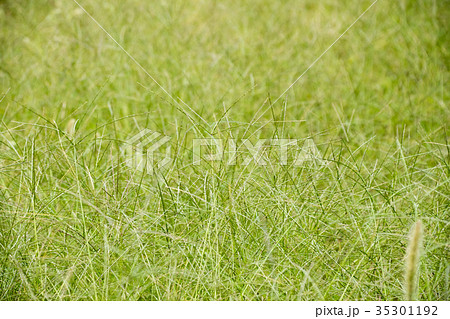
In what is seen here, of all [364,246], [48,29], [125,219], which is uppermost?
[48,29]

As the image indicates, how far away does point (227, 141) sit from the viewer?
1744 millimetres

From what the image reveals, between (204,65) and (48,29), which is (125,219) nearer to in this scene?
(204,65)

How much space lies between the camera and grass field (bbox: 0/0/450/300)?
1.44 m

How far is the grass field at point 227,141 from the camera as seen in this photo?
144 centimetres
